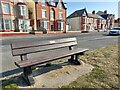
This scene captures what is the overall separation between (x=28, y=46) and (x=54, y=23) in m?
34.6

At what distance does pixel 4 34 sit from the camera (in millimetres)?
22516

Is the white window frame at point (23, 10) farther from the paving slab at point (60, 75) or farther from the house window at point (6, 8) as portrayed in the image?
the paving slab at point (60, 75)

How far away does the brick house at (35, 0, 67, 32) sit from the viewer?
34.5 meters

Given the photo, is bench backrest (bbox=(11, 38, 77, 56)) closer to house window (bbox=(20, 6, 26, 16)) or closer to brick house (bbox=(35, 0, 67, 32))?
house window (bbox=(20, 6, 26, 16))

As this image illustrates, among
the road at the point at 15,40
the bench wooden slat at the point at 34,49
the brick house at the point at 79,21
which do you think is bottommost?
the road at the point at 15,40

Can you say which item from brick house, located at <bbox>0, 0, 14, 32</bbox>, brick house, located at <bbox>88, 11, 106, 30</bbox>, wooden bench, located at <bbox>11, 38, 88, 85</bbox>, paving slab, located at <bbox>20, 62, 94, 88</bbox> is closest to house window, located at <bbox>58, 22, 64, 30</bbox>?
brick house, located at <bbox>0, 0, 14, 32</bbox>

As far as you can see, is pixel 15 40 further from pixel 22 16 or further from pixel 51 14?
pixel 51 14

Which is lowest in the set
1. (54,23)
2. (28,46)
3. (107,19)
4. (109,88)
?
(109,88)

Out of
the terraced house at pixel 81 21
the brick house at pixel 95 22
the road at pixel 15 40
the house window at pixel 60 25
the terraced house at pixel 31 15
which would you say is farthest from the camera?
the brick house at pixel 95 22

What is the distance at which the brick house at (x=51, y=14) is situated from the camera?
113 ft

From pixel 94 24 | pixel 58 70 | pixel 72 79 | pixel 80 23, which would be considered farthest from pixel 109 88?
pixel 94 24

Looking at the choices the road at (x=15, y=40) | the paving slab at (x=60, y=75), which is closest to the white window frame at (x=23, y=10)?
the road at (x=15, y=40)

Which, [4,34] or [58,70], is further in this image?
[4,34]

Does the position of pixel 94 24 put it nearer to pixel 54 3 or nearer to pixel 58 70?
pixel 54 3
